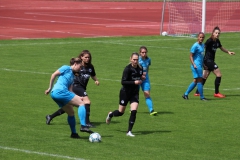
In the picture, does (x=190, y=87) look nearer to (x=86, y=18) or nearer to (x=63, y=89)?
(x=63, y=89)

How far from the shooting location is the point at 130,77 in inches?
648

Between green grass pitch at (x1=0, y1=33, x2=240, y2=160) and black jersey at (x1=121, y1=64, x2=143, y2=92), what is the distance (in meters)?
1.08

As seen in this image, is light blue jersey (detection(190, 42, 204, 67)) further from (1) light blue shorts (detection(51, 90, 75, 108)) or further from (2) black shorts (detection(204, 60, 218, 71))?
(1) light blue shorts (detection(51, 90, 75, 108))

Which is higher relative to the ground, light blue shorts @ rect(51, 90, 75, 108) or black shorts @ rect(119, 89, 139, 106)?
light blue shorts @ rect(51, 90, 75, 108)

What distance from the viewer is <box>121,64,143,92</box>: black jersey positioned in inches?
643

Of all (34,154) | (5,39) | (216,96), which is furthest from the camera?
(5,39)

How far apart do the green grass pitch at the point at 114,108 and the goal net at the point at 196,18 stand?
7.96 meters

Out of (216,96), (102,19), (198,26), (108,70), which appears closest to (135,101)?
(216,96)

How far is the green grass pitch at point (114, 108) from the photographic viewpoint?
1448cm

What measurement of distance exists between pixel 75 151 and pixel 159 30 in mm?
30908

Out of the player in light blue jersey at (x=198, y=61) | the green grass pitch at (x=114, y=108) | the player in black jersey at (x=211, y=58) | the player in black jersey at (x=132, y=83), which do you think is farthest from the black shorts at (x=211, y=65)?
the player in black jersey at (x=132, y=83)

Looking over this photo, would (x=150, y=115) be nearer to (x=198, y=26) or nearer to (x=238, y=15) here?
(x=198, y=26)

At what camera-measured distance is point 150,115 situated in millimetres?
19156

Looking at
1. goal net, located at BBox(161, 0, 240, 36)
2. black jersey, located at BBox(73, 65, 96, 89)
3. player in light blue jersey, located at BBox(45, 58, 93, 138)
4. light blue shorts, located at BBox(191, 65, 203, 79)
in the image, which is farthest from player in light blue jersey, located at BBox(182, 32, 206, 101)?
goal net, located at BBox(161, 0, 240, 36)
